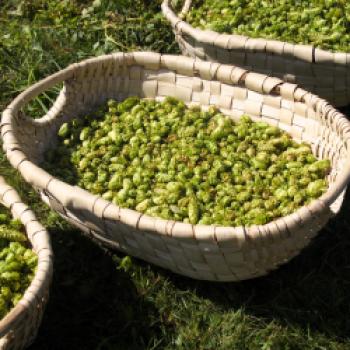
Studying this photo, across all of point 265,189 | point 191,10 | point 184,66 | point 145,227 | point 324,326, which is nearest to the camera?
point 145,227

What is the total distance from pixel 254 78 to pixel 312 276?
110 cm

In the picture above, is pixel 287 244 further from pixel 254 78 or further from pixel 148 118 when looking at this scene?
pixel 148 118

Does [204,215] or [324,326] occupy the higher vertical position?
[204,215]

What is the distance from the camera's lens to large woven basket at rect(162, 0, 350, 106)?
347 centimetres

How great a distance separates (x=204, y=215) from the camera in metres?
Result: 2.92

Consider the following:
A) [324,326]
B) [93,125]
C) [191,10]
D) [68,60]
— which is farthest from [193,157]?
[68,60]

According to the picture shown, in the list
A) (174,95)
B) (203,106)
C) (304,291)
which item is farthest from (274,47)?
(304,291)

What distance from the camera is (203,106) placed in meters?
3.66

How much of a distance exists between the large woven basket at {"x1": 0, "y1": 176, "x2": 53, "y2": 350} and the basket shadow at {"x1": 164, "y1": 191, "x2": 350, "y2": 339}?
73cm

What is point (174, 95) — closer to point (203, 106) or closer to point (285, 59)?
point (203, 106)

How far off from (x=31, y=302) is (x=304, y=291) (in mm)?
1315

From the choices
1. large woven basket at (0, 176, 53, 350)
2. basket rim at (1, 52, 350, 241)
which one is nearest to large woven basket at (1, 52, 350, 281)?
basket rim at (1, 52, 350, 241)

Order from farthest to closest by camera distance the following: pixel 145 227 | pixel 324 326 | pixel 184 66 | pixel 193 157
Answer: pixel 184 66 < pixel 193 157 < pixel 324 326 < pixel 145 227

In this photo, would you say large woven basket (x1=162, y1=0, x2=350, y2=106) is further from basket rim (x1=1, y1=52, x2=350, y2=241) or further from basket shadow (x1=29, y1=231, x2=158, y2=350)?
basket shadow (x1=29, y1=231, x2=158, y2=350)
